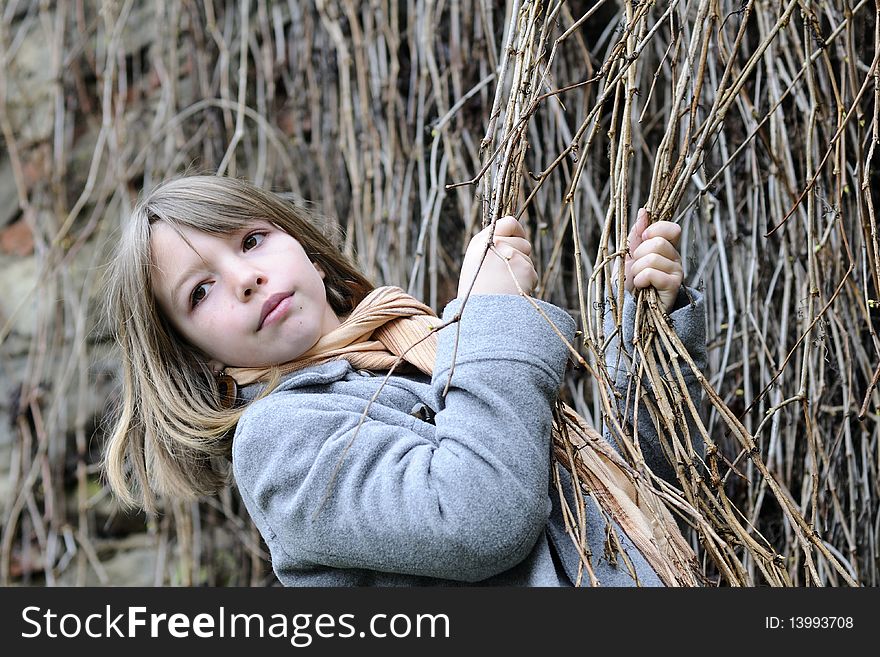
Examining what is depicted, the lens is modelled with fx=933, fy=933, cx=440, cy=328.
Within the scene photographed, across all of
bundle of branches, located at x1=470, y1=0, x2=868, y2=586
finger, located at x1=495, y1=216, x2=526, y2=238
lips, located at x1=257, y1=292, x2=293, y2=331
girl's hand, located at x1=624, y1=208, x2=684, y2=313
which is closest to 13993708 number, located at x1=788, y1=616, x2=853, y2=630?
bundle of branches, located at x1=470, y1=0, x2=868, y2=586

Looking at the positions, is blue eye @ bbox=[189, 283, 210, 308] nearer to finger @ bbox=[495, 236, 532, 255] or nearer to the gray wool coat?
the gray wool coat

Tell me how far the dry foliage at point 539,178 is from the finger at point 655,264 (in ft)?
0.09

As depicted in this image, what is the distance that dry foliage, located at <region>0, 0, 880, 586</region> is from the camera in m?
0.92

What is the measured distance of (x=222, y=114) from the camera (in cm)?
182

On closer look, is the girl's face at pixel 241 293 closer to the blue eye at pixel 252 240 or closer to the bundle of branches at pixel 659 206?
the blue eye at pixel 252 240

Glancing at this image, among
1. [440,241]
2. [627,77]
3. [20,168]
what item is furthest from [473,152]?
[20,168]

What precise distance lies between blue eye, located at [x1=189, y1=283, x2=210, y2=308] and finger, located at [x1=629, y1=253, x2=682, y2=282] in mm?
433

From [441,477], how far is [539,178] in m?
0.28

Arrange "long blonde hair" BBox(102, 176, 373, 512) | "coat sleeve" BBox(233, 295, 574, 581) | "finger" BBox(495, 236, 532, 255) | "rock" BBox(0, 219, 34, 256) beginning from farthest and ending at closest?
"rock" BBox(0, 219, 34, 256) → "long blonde hair" BBox(102, 176, 373, 512) → "finger" BBox(495, 236, 532, 255) → "coat sleeve" BBox(233, 295, 574, 581)

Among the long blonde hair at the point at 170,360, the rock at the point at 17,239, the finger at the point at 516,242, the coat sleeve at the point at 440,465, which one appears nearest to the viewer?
the coat sleeve at the point at 440,465

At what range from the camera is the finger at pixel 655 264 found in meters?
0.88

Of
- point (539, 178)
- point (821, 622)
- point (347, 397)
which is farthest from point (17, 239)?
point (821, 622)

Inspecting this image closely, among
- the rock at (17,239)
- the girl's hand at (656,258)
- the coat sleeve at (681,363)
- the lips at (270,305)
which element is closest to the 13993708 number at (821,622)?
the coat sleeve at (681,363)

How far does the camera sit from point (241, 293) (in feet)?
3.06
